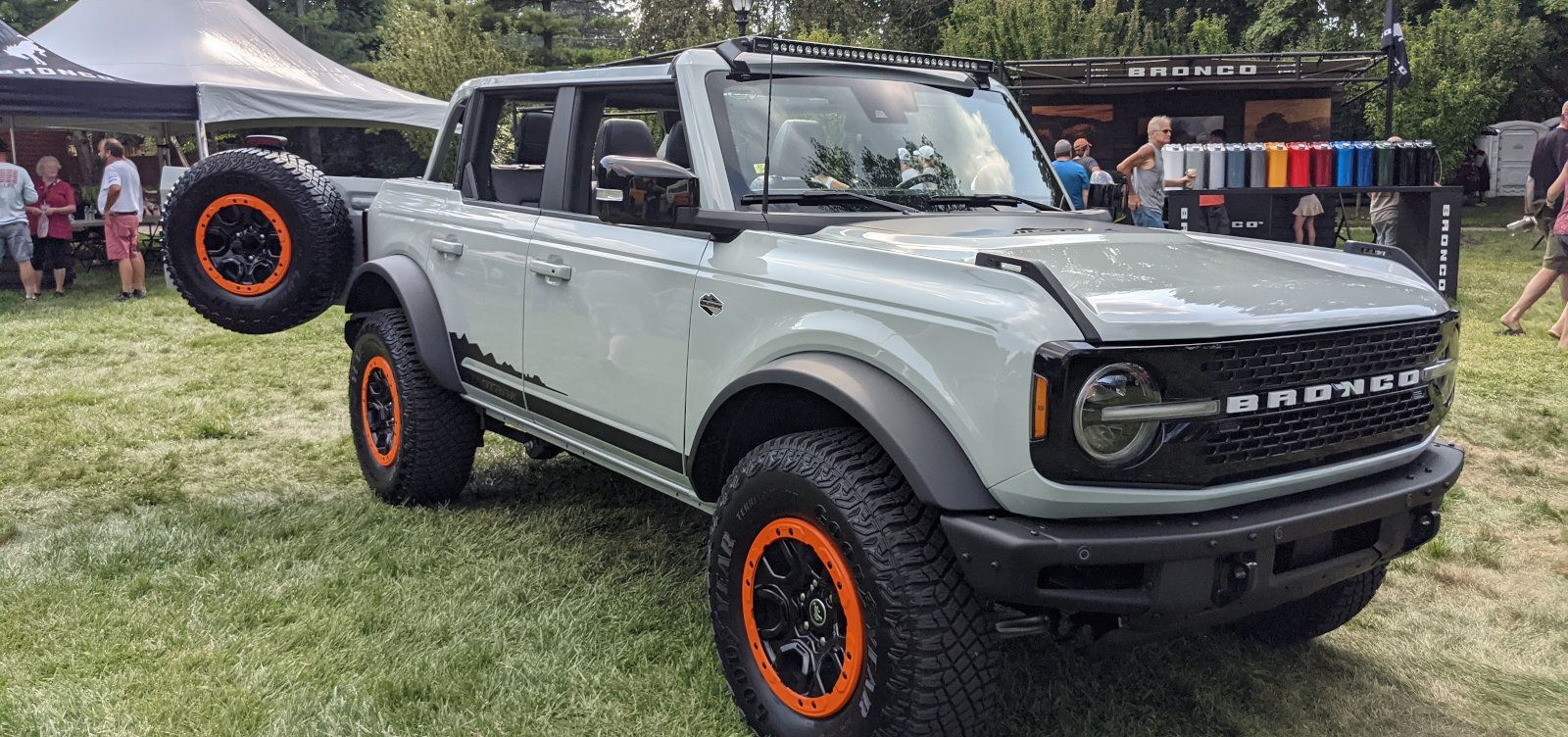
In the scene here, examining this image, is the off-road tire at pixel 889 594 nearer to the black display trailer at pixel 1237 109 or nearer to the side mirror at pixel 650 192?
the side mirror at pixel 650 192

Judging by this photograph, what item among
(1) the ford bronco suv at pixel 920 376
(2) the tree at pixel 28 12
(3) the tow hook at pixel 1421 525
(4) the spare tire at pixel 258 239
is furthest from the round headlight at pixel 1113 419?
(2) the tree at pixel 28 12

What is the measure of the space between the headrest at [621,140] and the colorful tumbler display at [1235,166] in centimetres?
847

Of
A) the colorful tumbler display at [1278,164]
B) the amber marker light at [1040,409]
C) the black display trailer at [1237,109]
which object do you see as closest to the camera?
the amber marker light at [1040,409]

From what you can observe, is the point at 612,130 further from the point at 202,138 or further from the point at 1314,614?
the point at 202,138

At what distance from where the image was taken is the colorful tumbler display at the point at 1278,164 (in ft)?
36.1

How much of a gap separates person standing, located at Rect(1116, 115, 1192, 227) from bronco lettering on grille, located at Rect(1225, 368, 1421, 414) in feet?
27.5

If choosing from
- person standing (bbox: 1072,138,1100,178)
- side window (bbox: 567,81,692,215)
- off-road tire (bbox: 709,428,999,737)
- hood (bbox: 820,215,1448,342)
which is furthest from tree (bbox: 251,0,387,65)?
off-road tire (bbox: 709,428,999,737)

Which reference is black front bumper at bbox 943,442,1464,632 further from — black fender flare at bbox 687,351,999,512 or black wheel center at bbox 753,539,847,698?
black wheel center at bbox 753,539,847,698

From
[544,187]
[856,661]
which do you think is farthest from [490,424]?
[856,661]

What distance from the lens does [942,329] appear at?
2648 millimetres

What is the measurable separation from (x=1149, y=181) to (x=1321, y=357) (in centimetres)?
911

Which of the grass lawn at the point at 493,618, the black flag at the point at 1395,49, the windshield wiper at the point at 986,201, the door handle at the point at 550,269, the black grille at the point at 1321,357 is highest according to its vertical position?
the black flag at the point at 1395,49

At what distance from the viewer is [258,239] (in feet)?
17.1

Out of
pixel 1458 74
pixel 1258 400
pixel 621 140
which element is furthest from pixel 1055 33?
pixel 1258 400
